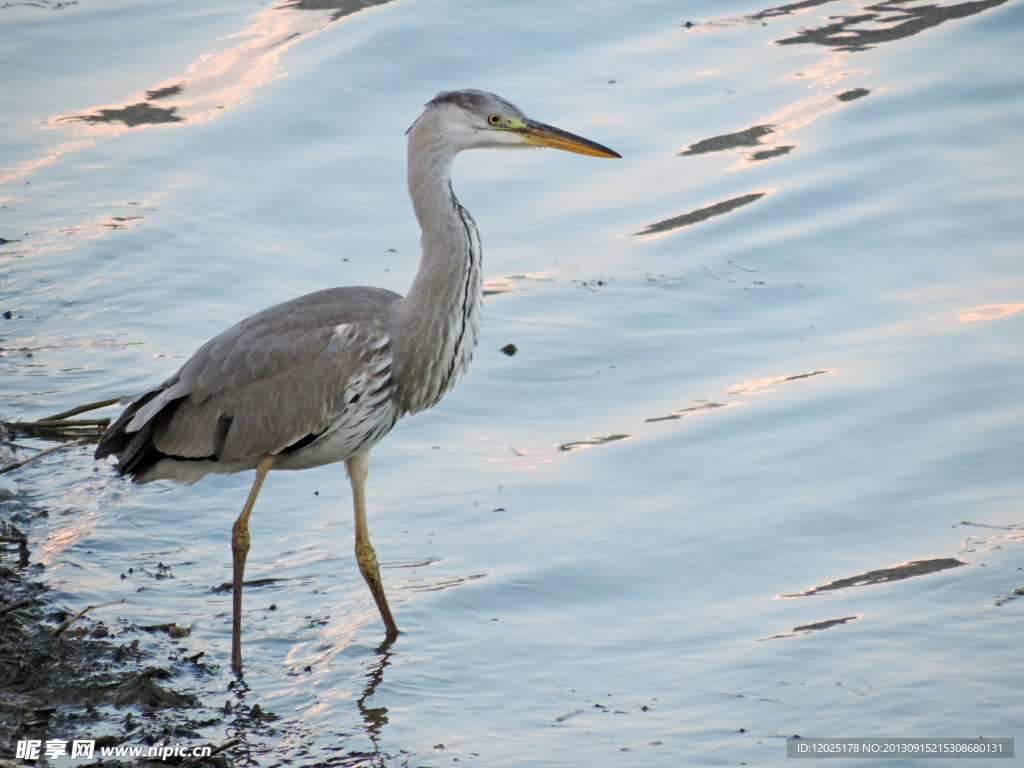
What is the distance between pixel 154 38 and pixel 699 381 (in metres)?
9.18

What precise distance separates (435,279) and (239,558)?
66.1 inches

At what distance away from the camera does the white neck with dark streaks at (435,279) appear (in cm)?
629

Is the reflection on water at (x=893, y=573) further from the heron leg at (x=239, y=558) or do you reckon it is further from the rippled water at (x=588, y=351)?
the heron leg at (x=239, y=558)

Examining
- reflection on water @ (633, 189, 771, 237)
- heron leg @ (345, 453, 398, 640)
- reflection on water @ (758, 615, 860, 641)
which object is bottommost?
reflection on water @ (758, 615, 860, 641)

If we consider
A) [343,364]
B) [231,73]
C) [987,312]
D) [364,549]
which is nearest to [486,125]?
[343,364]

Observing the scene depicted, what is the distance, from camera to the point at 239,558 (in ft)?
20.2

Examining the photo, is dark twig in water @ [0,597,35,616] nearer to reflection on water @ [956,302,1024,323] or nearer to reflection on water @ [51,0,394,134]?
reflection on water @ [956,302,1024,323]

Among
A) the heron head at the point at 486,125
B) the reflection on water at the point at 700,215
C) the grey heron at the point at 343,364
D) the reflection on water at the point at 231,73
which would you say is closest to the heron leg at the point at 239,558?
the grey heron at the point at 343,364

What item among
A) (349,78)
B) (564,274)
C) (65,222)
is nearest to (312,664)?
(564,274)

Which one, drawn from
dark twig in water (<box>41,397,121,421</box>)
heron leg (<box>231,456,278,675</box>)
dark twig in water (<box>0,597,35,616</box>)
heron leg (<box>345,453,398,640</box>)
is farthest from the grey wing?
dark twig in water (<box>0,597,35,616</box>)

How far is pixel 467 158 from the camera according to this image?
493 inches

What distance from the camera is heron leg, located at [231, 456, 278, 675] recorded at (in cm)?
591

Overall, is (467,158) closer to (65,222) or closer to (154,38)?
(65,222)

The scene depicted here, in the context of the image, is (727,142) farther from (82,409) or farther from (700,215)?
(82,409)
